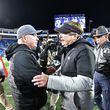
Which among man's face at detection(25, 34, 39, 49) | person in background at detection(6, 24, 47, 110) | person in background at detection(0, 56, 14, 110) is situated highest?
man's face at detection(25, 34, 39, 49)

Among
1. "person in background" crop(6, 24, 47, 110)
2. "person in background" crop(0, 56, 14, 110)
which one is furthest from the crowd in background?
"person in background" crop(0, 56, 14, 110)

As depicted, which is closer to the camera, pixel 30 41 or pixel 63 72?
pixel 63 72

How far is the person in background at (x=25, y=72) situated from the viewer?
4148mm

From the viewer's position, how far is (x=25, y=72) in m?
4.14

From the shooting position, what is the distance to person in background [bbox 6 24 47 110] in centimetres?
415

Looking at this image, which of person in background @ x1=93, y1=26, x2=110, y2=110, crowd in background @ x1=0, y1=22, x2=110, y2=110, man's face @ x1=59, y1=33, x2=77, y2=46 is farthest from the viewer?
person in background @ x1=93, y1=26, x2=110, y2=110

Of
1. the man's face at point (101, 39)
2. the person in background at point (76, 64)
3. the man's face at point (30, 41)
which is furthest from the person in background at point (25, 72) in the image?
the man's face at point (101, 39)

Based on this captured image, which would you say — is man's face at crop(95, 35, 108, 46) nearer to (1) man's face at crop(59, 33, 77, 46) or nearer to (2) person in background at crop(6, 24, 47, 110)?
(2) person in background at crop(6, 24, 47, 110)

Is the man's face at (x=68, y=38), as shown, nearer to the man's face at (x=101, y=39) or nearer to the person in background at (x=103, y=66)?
the person in background at (x=103, y=66)

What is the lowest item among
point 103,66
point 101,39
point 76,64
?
point 103,66

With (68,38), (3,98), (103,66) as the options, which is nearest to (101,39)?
(103,66)

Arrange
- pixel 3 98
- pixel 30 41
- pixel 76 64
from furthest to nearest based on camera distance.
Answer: pixel 3 98 < pixel 30 41 < pixel 76 64

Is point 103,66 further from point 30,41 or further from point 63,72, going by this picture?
point 63,72

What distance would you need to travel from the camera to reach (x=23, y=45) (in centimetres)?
444
